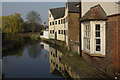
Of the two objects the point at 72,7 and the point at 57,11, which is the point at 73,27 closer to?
the point at 72,7

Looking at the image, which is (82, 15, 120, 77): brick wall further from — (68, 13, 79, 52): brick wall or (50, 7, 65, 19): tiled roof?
(50, 7, 65, 19): tiled roof

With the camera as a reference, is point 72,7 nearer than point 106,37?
No

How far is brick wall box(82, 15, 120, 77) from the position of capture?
16.6 ft

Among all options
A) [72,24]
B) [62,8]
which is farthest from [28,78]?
[62,8]

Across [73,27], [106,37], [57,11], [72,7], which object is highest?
[57,11]

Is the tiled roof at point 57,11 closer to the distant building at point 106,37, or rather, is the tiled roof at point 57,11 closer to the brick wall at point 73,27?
the brick wall at point 73,27

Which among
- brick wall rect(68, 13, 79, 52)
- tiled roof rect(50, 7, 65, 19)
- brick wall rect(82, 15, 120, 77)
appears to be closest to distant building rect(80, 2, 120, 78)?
brick wall rect(82, 15, 120, 77)

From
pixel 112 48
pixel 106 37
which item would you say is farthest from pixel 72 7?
pixel 112 48

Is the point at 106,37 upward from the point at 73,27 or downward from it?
downward

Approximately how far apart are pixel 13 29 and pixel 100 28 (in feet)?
162

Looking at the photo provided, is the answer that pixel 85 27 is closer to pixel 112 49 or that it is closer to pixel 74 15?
pixel 112 49

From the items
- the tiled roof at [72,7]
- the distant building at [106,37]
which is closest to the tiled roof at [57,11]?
the tiled roof at [72,7]

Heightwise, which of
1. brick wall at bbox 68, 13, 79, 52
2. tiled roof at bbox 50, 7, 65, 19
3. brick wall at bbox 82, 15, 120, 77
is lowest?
brick wall at bbox 82, 15, 120, 77

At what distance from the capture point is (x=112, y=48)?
5320 millimetres
